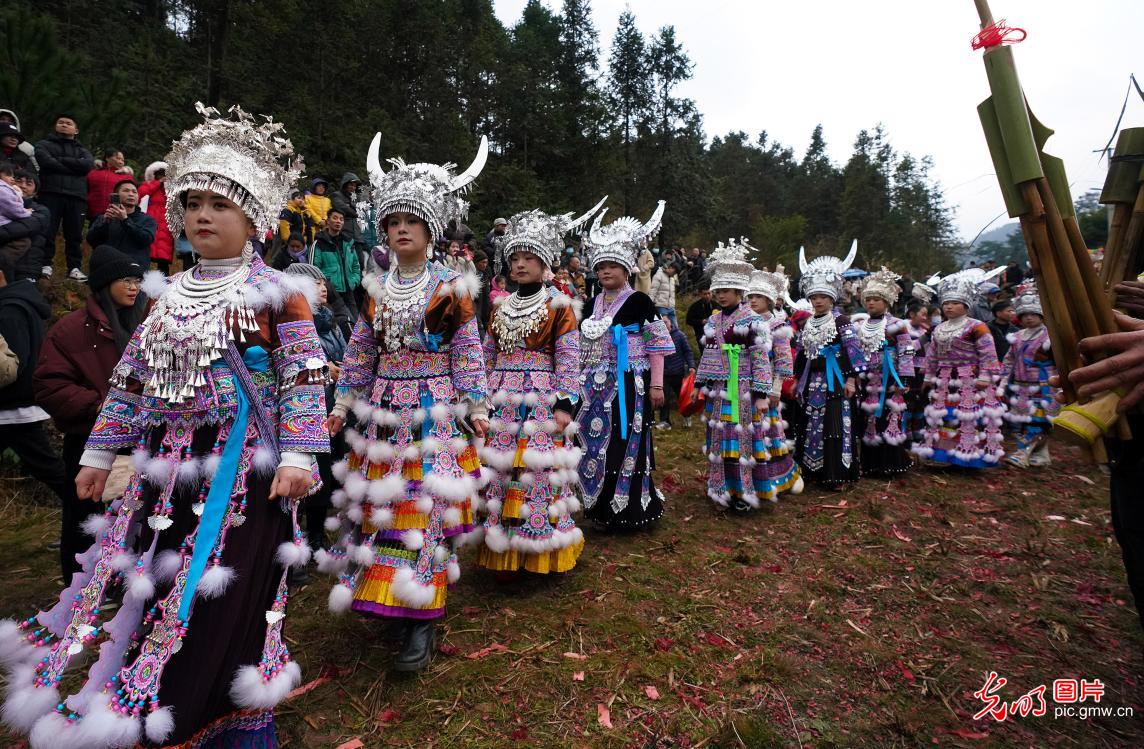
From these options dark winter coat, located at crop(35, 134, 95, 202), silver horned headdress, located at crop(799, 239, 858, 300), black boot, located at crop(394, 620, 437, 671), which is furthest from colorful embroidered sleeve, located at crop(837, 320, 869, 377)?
dark winter coat, located at crop(35, 134, 95, 202)

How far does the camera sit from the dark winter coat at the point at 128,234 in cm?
734

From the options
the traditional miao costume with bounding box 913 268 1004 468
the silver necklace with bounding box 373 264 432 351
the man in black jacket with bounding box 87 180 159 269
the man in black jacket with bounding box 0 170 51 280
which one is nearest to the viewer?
the silver necklace with bounding box 373 264 432 351

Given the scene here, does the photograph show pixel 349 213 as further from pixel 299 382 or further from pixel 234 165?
pixel 299 382

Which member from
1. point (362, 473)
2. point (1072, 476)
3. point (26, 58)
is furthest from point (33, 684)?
point (26, 58)

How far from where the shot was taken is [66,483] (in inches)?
156

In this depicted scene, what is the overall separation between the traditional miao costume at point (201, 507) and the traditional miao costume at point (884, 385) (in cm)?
742

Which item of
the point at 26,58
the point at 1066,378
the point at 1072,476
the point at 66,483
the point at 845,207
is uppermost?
the point at 845,207

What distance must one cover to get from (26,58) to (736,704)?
51.9ft

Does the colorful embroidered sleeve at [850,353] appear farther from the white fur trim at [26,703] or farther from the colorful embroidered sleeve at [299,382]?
the white fur trim at [26,703]

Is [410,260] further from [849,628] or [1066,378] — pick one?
[849,628]

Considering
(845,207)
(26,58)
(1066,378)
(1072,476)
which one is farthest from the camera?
(845,207)

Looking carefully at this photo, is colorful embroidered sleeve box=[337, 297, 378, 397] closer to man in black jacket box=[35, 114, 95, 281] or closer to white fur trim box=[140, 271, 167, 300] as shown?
white fur trim box=[140, 271, 167, 300]

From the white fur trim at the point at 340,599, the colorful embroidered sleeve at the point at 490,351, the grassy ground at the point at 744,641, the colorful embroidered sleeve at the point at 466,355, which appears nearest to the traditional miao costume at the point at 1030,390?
the grassy ground at the point at 744,641

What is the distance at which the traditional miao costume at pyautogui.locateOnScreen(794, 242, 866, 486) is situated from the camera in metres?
7.25
